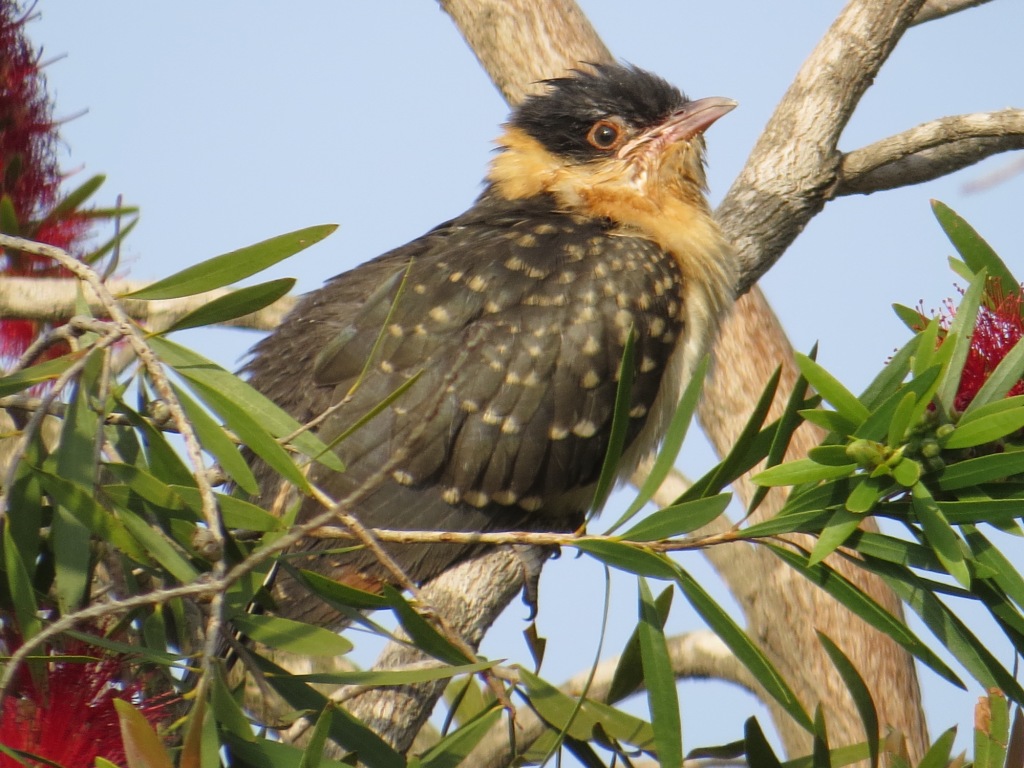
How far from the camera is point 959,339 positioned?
6.88 ft

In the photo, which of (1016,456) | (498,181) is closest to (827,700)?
(498,181)

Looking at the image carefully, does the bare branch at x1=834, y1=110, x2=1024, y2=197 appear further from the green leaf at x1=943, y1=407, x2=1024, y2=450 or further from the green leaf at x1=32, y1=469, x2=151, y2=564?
the green leaf at x1=32, y1=469, x2=151, y2=564

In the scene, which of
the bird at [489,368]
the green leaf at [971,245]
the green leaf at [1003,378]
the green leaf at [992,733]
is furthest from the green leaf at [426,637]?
the bird at [489,368]

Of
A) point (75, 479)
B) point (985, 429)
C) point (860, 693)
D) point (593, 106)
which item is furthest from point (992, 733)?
point (593, 106)

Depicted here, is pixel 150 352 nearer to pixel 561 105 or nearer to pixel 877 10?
pixel 561 105

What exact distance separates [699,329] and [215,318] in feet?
7.46

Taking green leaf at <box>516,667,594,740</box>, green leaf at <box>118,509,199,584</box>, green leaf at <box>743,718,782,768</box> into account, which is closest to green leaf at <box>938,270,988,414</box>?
green leaf at <box>743,718,782,768</box>

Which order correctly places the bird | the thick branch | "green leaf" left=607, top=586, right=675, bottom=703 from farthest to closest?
1. the thick branch
2. the bird
3. "green leaf" left=607, top=586, right=675, bottom=703

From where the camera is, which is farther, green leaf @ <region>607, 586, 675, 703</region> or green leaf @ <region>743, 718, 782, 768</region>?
green leaf @ <region>607, 586, 675, 703</region>

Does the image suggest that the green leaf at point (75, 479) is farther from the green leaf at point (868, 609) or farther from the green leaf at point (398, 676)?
the green leaf at point (868, 609)

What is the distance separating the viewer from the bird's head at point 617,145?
14.8ft

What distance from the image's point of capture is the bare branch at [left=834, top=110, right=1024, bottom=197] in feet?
14.1

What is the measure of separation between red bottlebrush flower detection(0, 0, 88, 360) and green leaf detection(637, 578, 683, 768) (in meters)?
2.92

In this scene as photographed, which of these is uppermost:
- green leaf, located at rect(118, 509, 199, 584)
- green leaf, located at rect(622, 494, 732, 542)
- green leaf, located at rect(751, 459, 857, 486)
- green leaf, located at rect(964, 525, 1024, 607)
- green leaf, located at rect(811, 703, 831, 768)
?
green leaf, located at rect(118, 509, 199, 584)
